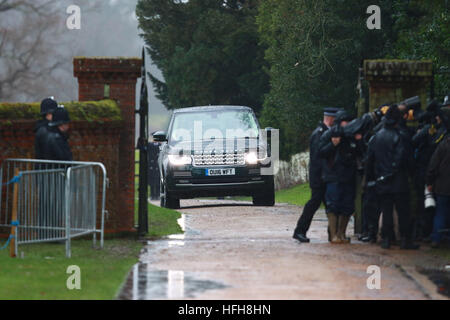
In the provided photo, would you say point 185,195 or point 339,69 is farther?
point 339,69

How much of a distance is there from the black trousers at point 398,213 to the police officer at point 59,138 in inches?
163

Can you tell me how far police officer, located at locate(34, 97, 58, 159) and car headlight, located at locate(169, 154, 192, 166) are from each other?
6.13 meters

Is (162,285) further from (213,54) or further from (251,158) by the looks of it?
(213,54)

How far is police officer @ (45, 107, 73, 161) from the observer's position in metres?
14.0

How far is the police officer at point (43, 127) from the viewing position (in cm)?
1417

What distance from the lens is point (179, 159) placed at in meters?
20.3

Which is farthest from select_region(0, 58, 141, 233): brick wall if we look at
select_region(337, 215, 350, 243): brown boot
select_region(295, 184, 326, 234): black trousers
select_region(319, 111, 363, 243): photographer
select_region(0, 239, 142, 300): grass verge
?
select_region(337, 215, 350, 243): brown boot

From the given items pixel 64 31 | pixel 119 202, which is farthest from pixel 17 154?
pixel 64 31

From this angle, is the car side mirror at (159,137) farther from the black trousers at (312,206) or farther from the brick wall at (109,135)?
the black trousers at (312,206)

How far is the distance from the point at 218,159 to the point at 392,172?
6.81m

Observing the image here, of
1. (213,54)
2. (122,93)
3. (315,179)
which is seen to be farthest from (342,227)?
(213,54)

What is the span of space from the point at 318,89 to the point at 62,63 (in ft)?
126

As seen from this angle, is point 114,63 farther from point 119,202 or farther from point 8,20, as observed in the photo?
point 8,20

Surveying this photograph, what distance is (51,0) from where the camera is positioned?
68.2 metres
